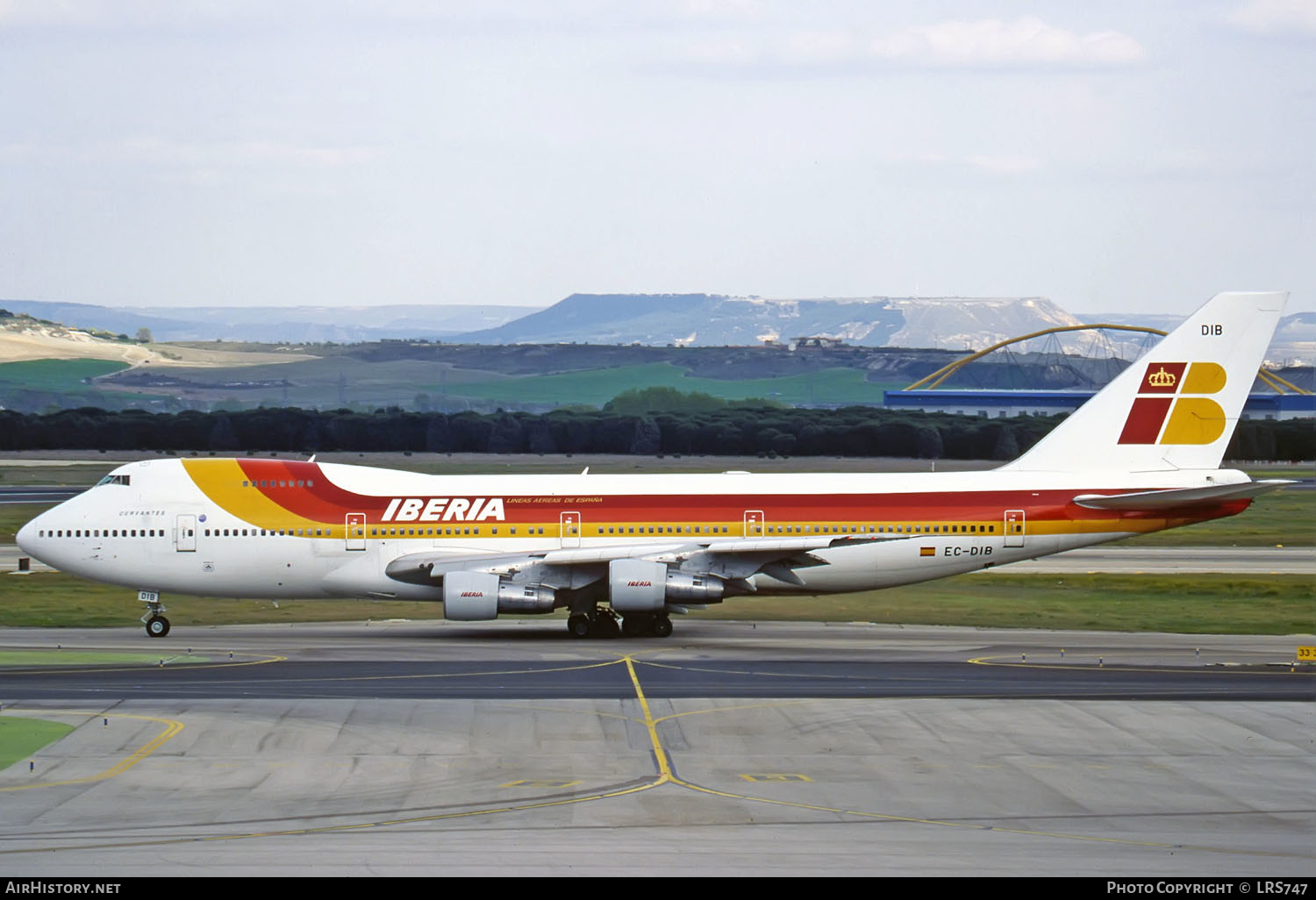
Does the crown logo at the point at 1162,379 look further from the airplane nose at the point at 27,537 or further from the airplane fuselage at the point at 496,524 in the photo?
the airplane nose at the point at 27,537

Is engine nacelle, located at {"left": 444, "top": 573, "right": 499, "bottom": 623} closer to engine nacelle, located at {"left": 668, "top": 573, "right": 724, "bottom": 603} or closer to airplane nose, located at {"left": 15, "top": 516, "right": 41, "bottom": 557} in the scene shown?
engine nacelle, located at {"left": 668, "top": 573, "right": 724, "bottom": 603}

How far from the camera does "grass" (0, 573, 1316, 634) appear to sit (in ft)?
148

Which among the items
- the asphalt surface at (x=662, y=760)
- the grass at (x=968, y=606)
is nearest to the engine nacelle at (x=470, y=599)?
the asphalt surface at (x=662, y=760)

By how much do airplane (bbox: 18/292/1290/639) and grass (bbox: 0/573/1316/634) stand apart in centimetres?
306

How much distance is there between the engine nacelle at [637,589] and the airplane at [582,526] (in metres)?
0.70

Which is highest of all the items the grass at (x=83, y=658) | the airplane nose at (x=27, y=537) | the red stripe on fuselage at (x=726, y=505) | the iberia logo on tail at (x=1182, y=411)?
the iberia logo on tail at (x=1182, y=411)

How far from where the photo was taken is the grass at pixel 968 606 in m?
45.2

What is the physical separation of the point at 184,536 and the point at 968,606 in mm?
24374

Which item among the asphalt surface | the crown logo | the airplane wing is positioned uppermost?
the crown logo

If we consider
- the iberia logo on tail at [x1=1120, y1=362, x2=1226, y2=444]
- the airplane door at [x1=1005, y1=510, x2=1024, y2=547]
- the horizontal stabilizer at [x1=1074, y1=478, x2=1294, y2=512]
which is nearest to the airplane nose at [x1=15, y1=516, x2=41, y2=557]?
the airplane door at [x1=1005, y1=510, x2=1024, y2=547]

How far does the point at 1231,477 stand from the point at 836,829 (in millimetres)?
27880

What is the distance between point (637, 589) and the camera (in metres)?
40.9

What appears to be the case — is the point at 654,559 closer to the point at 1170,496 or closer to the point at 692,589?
the point at 692,589

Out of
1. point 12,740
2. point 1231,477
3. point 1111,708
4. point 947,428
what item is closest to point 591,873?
point 12,740
